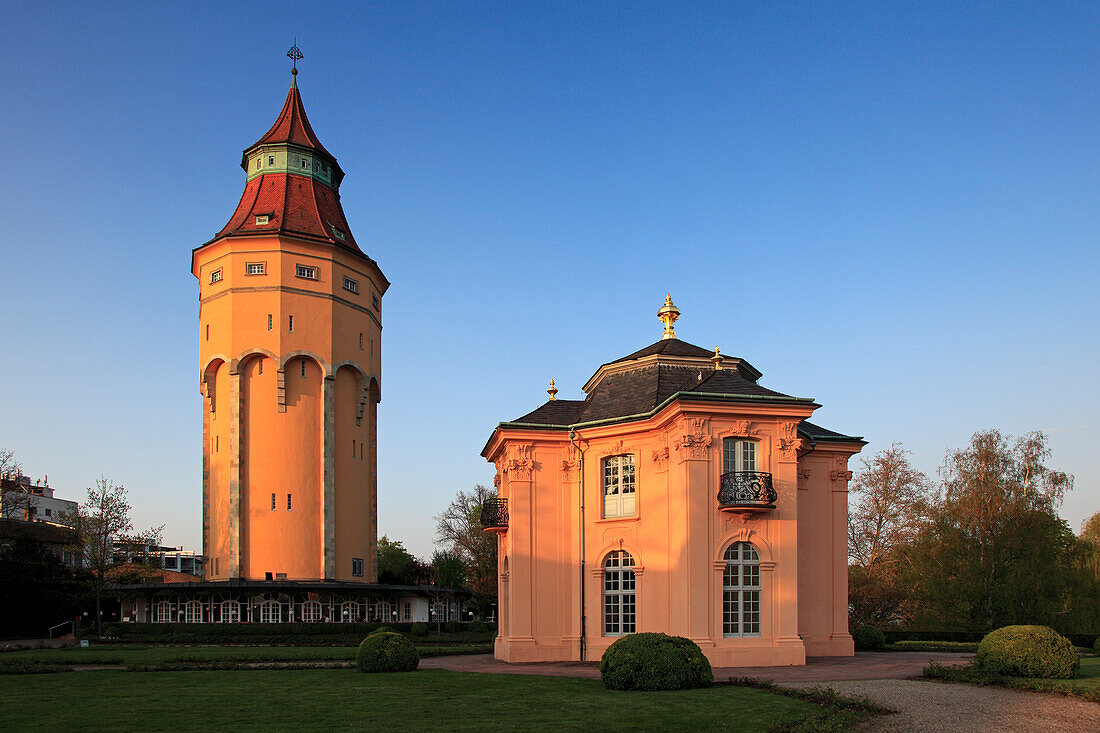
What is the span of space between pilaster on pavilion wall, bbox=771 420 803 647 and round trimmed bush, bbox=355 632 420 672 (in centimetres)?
1031

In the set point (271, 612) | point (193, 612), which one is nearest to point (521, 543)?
point (271, 612)

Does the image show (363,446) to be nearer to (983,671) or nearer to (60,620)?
(60,620)

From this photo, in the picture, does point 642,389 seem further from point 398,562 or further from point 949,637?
point 398,562

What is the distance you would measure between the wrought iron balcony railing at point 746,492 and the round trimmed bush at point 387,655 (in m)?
9.56

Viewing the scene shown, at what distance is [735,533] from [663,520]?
7.40 feet

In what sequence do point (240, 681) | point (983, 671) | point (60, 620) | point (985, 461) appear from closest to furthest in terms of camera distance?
point (983, 671), point (240, 681), point (985, 461), point (60, 620)

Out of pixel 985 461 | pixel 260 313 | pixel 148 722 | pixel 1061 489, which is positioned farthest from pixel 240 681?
pixel 1061 489

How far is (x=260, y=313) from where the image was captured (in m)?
50.6

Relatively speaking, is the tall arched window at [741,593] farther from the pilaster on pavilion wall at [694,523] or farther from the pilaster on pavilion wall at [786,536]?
the pilaster on pavilion wall at [694,523]

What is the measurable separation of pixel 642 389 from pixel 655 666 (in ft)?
44.0

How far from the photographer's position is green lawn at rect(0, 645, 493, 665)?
28.9 m

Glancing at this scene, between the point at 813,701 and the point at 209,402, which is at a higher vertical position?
the point at 209,402

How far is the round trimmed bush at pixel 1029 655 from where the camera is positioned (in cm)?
1864

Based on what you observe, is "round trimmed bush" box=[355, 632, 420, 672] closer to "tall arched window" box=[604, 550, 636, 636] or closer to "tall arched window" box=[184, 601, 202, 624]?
"tall arched window" box=[604, 550, 636, 636]
